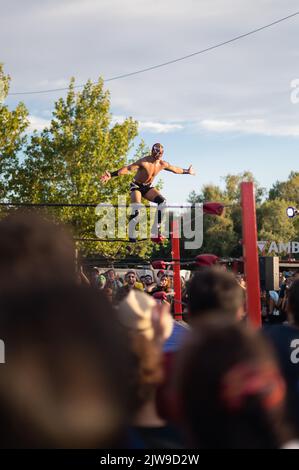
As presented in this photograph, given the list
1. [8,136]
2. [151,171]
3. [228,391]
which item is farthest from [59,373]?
[8,136]

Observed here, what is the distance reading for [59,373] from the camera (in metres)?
1.34

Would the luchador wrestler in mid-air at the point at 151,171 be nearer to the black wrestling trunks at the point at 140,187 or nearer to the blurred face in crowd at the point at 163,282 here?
the black wrestling trunks at the point at 140,187

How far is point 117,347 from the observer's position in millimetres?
1445

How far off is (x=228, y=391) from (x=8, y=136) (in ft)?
86.4

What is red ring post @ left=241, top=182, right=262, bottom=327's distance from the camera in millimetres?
5754

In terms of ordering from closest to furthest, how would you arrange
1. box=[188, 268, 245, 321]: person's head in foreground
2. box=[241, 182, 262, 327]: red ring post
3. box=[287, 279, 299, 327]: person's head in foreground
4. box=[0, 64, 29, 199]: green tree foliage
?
1. box=[188, 268, 245, 321]: person's head in foreground
2. box=[287, 279, 299, 327]: person's head in foreground
3. box=[241, 182, 262, 327]: red ring post
4. box=[0, 64, 29, 199]: green tree foliage

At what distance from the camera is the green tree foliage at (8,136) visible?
86.7 ft

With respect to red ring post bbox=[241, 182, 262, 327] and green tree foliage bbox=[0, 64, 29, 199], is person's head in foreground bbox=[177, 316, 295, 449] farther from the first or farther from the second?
green tree foliage bbox=[0, 64, 29, 199]

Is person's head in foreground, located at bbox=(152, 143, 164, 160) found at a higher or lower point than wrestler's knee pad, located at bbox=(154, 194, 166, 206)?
higher

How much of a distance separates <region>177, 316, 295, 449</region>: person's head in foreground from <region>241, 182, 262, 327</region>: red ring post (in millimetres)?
4232

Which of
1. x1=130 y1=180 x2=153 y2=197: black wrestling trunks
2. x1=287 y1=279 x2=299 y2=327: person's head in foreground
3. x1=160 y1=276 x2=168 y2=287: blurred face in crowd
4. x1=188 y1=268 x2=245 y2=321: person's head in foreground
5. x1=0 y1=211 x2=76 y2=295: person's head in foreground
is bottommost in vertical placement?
x1=160 y1=276 x2=168 y2=287: blurred face in crowd

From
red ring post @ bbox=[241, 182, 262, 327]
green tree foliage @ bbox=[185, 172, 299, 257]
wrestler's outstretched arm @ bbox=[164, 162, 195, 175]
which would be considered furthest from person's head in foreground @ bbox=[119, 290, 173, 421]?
green tree foliage @ bbox=[185, 172, 299, 257]

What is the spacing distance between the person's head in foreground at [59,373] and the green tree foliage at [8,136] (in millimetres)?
26029

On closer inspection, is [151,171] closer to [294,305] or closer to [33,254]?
[294,305]
